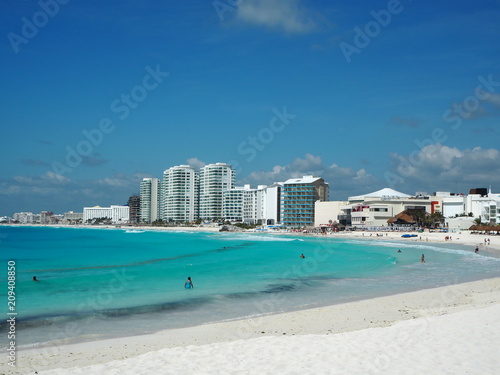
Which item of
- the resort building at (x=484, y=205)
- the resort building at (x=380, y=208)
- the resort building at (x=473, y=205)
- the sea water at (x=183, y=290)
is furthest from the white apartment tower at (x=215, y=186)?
the sea water at (x=183, y=290)

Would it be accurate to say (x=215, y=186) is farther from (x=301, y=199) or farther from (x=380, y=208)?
(x=380, y=208)

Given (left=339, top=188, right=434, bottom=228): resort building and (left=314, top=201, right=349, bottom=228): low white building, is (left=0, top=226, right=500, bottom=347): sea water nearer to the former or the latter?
(left=339, top=188, right=434, bottom=228): resort building

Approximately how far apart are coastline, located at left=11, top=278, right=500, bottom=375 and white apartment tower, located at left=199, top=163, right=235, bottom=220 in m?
169

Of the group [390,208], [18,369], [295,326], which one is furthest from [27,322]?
[390,208]

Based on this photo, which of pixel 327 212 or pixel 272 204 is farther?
pixel 272 204

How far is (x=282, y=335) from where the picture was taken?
1405 cm

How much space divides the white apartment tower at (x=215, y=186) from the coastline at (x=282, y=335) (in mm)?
168835

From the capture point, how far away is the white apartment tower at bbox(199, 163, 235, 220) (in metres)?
189

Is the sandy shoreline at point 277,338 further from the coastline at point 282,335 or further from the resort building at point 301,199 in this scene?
the resort building at point 301,199

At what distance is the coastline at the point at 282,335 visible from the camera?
1124 cm

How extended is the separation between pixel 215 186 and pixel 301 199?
54.2 metres

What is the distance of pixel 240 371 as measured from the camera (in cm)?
1014

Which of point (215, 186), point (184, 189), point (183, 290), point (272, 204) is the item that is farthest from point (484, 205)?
point (184, 189)

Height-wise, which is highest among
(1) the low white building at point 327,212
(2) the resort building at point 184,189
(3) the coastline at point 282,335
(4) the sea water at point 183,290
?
(2) the resort building at point 184,189
